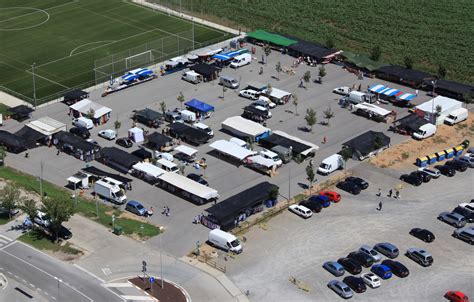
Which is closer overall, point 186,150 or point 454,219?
point 454,219

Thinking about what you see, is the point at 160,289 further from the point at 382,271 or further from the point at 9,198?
the point at 382,271

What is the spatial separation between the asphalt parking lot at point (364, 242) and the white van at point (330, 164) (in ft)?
13.0

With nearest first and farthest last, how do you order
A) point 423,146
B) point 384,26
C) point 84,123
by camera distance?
point 423,146
point 84,123
point 384,26

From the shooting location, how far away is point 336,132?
137250mm

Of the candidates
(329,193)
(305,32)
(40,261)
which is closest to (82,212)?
(40,261)

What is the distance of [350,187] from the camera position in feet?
390

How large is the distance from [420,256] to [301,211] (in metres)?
17.3

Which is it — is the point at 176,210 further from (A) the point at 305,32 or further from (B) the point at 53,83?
(A) the point at 305,32

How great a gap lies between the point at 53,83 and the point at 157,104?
849 inches

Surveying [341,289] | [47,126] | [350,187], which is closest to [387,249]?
[341,289]

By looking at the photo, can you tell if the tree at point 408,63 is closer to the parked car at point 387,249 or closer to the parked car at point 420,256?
the parked car at point 387,249

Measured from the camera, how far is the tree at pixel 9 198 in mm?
109494

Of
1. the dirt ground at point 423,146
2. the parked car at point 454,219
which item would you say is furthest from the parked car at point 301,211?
the dirt ground at point 423,146

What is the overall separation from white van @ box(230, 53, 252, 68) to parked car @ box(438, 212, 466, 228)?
200 feet
